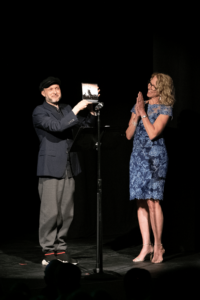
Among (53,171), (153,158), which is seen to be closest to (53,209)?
(53,171)

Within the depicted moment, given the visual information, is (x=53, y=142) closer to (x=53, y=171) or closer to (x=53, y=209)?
(x=53, y=171)

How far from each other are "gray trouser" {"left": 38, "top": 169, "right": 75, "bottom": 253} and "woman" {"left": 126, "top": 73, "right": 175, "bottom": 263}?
57 centimetres

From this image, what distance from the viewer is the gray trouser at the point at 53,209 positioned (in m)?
3.61

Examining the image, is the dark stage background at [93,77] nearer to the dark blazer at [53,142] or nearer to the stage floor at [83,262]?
the stage floor at [83,262]

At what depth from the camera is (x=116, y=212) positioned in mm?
5605

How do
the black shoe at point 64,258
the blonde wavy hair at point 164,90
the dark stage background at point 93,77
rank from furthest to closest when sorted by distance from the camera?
the dark stage background at point 93,77 < the blonde wavy hair at point 164,90 < the black shoe at point 64,258

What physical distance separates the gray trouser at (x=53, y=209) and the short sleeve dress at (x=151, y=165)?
1.91 ft

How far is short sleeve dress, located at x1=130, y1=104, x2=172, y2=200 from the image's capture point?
3.68 meters

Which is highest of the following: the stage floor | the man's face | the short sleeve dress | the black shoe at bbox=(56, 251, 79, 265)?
the man's face

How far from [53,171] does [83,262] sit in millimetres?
844

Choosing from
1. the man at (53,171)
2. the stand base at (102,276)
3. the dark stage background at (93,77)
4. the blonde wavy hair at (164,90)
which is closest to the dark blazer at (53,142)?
the man at (53,171)

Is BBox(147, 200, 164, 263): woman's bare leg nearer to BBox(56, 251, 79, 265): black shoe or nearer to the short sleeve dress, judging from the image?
the short sleeve dress

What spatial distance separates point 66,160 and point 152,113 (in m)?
0.84

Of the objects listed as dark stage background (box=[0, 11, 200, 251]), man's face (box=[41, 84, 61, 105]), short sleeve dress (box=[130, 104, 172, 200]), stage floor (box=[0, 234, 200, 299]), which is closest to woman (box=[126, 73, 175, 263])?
short sleeve dress (box=[130, 104, 172, 200])
